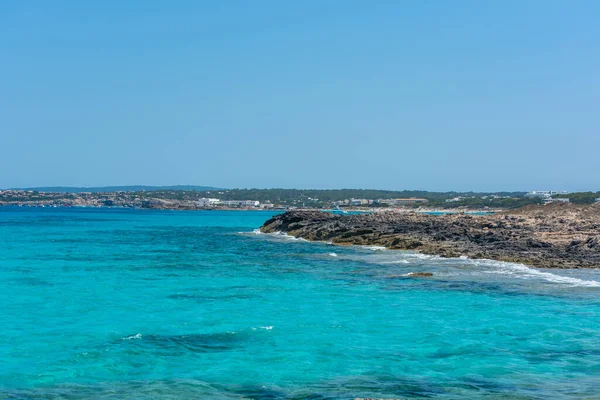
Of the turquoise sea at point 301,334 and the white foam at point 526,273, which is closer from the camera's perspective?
the turquoise sea at point 301,334

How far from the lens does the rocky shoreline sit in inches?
1369

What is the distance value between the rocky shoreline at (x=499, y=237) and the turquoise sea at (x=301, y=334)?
15.5ft

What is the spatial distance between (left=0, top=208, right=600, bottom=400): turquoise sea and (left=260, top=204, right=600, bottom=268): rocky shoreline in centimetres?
471

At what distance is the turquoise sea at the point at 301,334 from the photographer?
12.6m

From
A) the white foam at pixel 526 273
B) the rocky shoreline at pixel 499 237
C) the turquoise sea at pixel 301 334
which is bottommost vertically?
the turquoise sea at pixel 301 334

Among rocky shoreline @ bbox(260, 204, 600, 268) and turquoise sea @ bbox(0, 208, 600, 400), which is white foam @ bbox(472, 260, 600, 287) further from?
rocky shoreline @ bbox(260, 204, 600, 268)

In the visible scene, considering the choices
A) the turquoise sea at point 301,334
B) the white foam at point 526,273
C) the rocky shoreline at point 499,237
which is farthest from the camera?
the rocky shoreline at point 499,237

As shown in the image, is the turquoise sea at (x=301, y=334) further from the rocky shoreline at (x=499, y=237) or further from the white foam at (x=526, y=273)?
the rocky shoreline at (x=499, y=237)

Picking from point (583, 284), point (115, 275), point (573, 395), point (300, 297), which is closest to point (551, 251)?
point (583, 284)

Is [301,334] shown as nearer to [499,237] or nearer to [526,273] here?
[526,273]

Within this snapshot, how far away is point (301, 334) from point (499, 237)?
1203 inches

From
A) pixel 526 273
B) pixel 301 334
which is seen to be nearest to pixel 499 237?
pixel 526 273

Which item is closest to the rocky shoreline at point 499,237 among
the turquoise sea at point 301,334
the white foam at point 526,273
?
the white foam at point 526,273

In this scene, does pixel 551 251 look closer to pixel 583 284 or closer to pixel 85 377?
pixel 583 284
